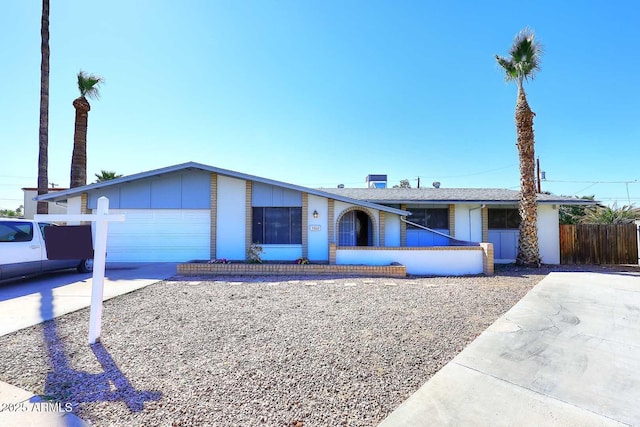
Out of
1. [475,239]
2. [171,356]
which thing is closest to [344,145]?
[475,239]

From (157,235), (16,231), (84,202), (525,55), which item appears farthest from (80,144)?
(525,55)

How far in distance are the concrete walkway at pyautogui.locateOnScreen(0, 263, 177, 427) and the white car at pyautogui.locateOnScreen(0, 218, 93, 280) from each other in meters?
0.38

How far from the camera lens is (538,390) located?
2.67 m

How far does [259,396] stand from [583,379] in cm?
318

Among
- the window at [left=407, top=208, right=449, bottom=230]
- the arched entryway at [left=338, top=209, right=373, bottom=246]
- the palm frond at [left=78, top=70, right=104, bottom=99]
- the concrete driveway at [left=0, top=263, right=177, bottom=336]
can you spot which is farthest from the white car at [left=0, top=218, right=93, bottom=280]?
the window at [left=407, top=208, right=449, bottom=230]

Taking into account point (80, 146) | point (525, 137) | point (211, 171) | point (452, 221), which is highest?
point (80, 146)

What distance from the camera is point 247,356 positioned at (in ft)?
11.3

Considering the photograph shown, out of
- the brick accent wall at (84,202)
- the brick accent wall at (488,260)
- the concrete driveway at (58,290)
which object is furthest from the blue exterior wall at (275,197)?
the brick accent wall at (488,260)

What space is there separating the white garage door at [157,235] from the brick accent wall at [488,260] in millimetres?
10575

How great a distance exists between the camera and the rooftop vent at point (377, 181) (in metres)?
19.4

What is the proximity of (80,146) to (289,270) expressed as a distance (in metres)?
14.3

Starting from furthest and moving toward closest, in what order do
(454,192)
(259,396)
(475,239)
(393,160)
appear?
(393,160)
(454,192)
(475,239)
(259,396)

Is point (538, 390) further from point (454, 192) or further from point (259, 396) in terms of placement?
point (454, 192)

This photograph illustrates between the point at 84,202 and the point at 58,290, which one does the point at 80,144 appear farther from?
the point at 58,290
